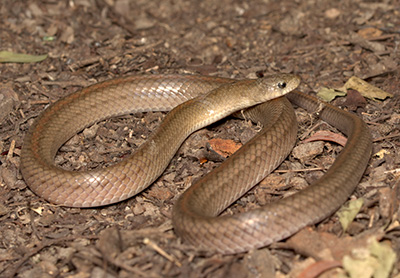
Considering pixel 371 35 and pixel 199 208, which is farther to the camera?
pixel 371 35

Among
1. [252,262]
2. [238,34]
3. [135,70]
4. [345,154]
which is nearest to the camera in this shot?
[252,262]

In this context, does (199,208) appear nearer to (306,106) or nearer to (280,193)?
(280,193)

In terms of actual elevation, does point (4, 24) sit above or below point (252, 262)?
above

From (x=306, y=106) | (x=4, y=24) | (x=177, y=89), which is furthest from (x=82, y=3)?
(x=306, y=106)

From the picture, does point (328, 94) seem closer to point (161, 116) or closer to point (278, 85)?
point (278, 85)

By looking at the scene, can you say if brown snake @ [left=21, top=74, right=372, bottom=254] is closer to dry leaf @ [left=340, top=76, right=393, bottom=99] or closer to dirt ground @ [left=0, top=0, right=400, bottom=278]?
dirt ground @ [left=0, top=0, right=400, bottom=278]

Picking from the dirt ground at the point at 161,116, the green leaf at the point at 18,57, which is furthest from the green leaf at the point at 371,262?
the green leaf at the point at 18,57

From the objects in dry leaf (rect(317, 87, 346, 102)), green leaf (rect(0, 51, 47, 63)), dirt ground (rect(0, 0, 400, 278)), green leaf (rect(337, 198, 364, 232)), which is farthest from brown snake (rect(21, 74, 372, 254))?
green leaf (rect(0, 51, 47, 63))
